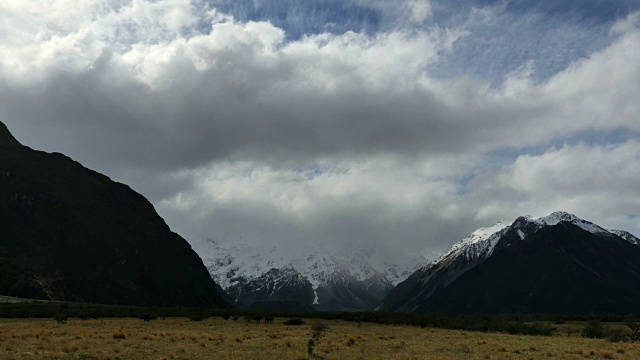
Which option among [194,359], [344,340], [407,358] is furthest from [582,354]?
[194,359]

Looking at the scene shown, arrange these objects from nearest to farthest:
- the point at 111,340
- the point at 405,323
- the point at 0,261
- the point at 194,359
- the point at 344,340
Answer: the point at 194,359 < the point at 111,340 < the point at 344,340 < the point at 405,323 < the point at 0,261

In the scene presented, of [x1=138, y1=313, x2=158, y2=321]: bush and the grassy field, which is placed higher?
[x1=138, y1=313, x2=158, y2=321]: bush

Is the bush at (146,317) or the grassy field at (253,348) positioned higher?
the bush at (146,317)

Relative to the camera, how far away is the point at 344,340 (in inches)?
1880

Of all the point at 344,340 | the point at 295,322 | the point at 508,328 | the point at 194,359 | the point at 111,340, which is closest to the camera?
the point at 194,359

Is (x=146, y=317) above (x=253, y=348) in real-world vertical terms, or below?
above

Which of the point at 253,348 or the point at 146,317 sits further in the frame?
the point at 146,317

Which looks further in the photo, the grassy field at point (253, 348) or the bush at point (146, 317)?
the bush at point (146, 317)

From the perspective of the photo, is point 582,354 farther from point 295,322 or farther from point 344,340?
point 295,322

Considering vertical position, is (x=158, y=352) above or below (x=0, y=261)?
below

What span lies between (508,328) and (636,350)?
2872cm

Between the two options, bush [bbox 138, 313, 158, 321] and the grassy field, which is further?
bush [bbox 138, 313, 158, 321]

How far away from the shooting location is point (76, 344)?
1578 inches

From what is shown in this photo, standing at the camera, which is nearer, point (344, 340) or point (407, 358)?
point (407, 358)
